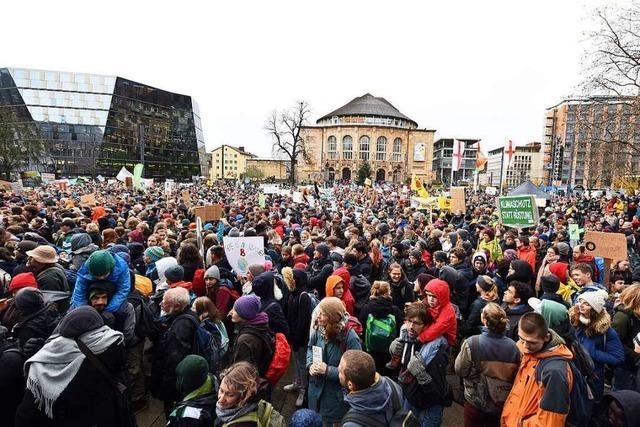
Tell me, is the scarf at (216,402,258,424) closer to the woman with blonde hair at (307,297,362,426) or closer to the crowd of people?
the crowd of people

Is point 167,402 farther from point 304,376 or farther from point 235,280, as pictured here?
point 235,280

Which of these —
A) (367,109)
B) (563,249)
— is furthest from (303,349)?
(367,109)

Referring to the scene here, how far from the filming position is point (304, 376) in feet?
15.4

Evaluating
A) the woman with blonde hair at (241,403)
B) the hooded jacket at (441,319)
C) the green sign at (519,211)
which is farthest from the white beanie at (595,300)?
the green sign at (519,211)

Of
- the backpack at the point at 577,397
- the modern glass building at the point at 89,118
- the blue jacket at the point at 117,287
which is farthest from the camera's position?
the modern glass building at the point at 89,118

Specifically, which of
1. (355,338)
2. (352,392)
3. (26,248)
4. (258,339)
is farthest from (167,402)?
(26,248)

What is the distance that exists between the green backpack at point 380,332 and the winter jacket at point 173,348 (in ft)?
5.53

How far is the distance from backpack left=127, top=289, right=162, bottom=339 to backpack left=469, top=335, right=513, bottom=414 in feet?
9.50

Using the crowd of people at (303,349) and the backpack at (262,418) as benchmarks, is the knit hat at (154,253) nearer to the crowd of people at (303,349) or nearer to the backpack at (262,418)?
the crowd of people at (303,349)

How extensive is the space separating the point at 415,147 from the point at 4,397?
295 ft

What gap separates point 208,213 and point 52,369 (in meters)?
8.73

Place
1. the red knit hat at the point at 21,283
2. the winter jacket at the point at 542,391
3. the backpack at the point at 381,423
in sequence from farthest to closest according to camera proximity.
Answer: the red knit hat at the point at 21,283, the winter jacket at the point at 542,391, the backpack at the point at 381,423

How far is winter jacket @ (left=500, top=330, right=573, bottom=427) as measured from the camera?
7.78 feet

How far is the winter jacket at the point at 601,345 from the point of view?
10.6 ft
